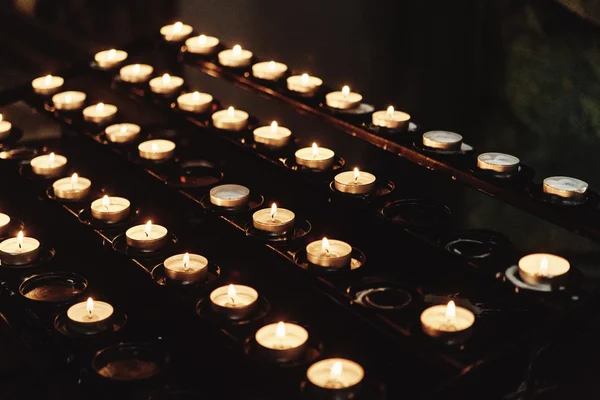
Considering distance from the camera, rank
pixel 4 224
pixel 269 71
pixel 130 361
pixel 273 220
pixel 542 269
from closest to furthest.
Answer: pixel 542 269 < pixel 130 361 < pixel 273 220 < pixel 4 224 < pixel 269 71

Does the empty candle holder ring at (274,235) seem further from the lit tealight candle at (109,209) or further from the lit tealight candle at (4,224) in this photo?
the lit tealight candle at (4,224)

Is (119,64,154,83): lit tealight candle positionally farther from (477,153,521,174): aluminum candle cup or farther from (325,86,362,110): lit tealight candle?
(477,153,521,174): aluminum candle cup

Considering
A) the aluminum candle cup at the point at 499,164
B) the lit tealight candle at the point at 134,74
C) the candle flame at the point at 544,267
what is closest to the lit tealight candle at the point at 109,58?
the lit tealight candle at the point at 134,74

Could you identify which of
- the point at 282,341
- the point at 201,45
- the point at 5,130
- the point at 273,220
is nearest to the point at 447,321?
the point at 282,341

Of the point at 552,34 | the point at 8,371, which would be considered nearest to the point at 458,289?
the point at 552,34

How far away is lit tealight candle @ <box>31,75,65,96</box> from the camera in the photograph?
3070 millimetres

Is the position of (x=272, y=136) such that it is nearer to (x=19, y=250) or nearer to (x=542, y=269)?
(x=19, y=250)

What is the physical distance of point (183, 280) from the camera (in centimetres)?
216

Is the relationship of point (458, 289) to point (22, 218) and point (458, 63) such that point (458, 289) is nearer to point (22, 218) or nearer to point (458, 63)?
point (458, 63)

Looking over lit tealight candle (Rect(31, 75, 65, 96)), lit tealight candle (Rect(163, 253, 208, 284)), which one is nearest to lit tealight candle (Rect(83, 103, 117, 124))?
lit tealight candle (Rect(31, 75, 65, 96))

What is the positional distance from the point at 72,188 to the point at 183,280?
0.64 meters

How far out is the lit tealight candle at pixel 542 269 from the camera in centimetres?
189

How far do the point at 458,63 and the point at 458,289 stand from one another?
83 cm

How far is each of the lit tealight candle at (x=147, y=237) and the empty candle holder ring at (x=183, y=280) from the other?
8 centimetres
